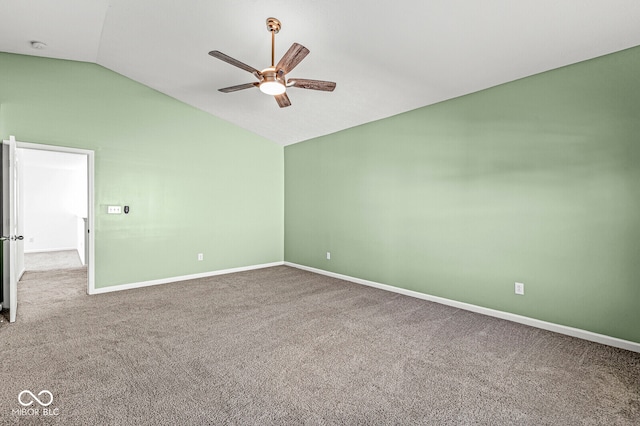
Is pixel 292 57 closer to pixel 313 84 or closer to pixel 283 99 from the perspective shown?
pixel 313 84

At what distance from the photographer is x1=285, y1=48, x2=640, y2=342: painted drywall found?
2.73m

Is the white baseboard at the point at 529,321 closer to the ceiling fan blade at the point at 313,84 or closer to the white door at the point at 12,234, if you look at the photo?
the ceiling fan blade at the point at 313,84

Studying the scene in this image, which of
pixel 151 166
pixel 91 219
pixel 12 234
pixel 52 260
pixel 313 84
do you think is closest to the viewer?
pixel 313 84

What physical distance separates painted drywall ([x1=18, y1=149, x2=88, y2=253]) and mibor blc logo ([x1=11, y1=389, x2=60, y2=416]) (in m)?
7.21

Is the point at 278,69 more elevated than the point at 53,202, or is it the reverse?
the point at 278,69

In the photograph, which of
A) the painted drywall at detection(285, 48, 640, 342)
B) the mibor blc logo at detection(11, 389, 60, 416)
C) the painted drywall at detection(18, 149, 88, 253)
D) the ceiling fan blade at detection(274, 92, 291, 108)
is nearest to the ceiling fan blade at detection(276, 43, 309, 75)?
the ceiling fan blade at detection(274, 92, 291, 108)

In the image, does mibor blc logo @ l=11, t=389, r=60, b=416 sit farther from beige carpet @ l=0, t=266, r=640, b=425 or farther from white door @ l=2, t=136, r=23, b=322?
white door @ l=2, t=136, r=23, b=322

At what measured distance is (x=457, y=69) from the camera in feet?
10.7

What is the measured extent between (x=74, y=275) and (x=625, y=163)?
7642 mm

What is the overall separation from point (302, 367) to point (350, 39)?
2.97m

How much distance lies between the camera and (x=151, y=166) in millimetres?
4875

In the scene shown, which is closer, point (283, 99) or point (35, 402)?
point (35, 402)

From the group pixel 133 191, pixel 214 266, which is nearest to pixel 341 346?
pixel 214 266

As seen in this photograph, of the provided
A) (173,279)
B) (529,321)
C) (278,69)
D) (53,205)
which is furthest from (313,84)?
(53,205)
